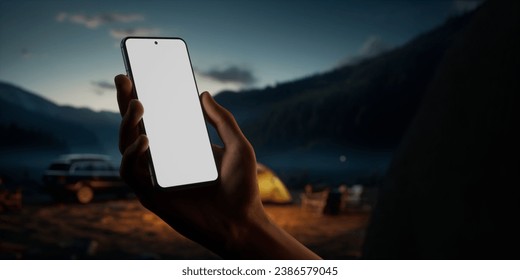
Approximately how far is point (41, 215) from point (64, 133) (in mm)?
1057

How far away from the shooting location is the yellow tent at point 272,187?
6.10 m

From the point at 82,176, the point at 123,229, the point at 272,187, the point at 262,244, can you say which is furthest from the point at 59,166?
the point at 262,244

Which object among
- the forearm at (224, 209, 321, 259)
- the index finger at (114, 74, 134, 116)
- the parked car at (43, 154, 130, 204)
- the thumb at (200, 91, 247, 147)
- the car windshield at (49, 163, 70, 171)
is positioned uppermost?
the index finger at (114, 74, 134, 116)

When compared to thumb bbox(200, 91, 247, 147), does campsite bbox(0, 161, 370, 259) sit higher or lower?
lower

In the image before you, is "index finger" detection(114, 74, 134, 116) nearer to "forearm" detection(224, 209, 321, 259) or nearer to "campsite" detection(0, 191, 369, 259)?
"forearm" detection(224, 209, 321, 259)

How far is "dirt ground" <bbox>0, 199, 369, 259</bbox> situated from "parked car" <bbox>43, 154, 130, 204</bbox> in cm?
15

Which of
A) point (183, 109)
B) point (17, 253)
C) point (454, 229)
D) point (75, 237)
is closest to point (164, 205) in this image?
point (183, 109)

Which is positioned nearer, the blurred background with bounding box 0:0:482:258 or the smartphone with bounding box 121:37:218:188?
the smartphone with bounding box 121:37:218:188

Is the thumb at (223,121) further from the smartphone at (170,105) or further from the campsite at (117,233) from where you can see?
the campsite at (117,233)

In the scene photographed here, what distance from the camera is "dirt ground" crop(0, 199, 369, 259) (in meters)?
4.10

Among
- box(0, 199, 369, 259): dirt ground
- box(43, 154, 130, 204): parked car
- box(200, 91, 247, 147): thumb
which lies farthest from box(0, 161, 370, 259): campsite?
box(200, 91, 247, 147): thumb

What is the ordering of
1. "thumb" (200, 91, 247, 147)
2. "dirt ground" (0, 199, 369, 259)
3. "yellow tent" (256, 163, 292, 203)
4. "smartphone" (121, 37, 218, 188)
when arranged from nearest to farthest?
"thumb" (200, 91, 247, 147) < "smartphone" (121, 37, 218, 188) < "dirt ground" (0, 199, 369, 259) < "yellow tent" (256, 163, 292, 203)

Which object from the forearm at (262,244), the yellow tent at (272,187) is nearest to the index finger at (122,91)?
the forearm at (262,244)

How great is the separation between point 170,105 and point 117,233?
155 inches
